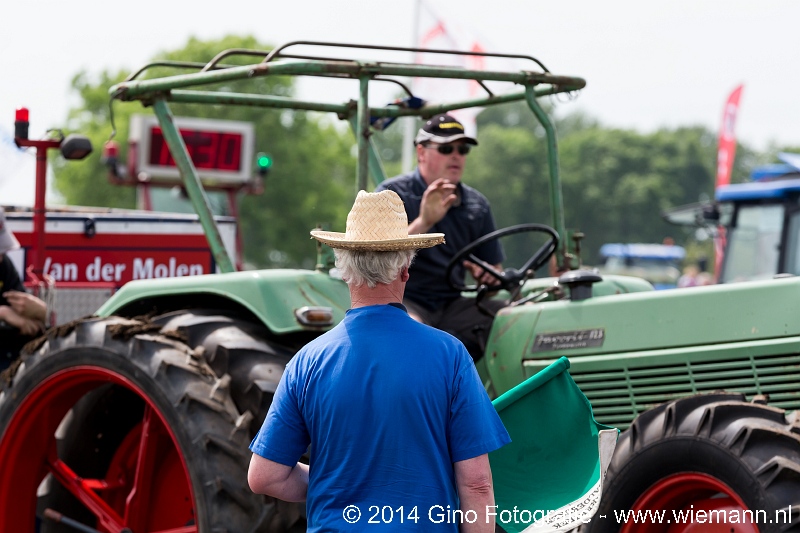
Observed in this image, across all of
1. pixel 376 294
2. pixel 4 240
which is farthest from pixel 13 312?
pixel 376 294

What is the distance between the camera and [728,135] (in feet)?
71.7

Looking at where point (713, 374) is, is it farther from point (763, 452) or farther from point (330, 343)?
point (330, 343)

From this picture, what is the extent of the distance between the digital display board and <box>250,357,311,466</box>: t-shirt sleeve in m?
15.5

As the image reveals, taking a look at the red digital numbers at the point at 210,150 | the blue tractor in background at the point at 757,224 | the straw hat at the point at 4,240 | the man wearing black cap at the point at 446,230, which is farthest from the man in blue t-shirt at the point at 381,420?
the red digital numbers at the point at 210,150

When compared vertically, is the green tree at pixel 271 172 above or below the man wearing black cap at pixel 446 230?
below

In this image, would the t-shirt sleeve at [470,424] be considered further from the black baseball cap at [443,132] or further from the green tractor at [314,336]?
the black baseball cap at [443,132]

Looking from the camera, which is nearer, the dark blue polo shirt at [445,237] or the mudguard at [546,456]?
the mudguard at [546,456]

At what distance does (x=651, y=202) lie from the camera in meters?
70.2

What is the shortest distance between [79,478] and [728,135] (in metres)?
18.6

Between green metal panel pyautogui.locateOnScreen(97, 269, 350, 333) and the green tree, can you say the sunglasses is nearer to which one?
green metal panel pyautogui.locateOnScreen(97, 269, 350, 333)

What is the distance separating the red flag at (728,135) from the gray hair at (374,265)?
19437 mm

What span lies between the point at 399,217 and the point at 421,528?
73 cm

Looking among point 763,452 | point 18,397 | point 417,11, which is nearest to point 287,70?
point 18,397

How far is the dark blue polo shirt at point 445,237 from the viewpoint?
16.0ft
